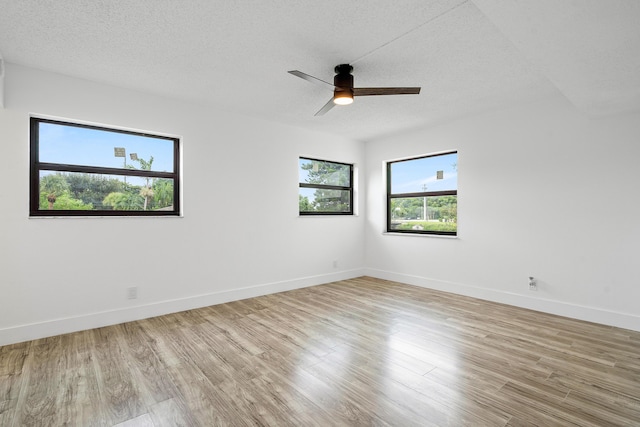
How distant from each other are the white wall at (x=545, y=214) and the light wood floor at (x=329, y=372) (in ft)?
1.39

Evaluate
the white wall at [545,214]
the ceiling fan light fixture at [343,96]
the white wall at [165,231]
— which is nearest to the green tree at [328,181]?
the white wall at [165,231]

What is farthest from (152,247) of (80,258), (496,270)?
(496,270)

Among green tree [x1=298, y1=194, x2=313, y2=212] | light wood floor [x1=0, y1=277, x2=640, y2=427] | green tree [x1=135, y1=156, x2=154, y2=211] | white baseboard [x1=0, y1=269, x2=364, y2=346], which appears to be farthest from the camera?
green tree [x1=298, y1=194, x2=313, y2=212]

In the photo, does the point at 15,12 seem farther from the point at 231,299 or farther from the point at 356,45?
the point at 231,299

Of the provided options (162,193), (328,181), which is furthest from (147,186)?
(328,181)

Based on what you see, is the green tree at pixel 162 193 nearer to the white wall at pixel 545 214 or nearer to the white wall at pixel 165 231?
the white wall at pixel 165 231

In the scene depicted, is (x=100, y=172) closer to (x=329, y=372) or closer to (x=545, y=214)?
(x=329, y=372)

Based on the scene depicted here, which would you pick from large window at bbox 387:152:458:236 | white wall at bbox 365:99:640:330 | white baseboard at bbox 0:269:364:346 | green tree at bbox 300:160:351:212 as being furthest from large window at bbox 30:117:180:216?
white wall at bbox 365:99:640:330

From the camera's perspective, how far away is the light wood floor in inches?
71.4

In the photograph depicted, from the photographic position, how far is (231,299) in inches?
162

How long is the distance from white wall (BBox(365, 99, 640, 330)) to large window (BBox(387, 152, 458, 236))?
0.69 ft

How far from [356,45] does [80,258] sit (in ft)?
11.0

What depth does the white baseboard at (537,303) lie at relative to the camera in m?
3.22

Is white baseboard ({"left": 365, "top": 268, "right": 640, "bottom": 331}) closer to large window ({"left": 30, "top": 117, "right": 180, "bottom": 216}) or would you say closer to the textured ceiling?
the textured ceiling
